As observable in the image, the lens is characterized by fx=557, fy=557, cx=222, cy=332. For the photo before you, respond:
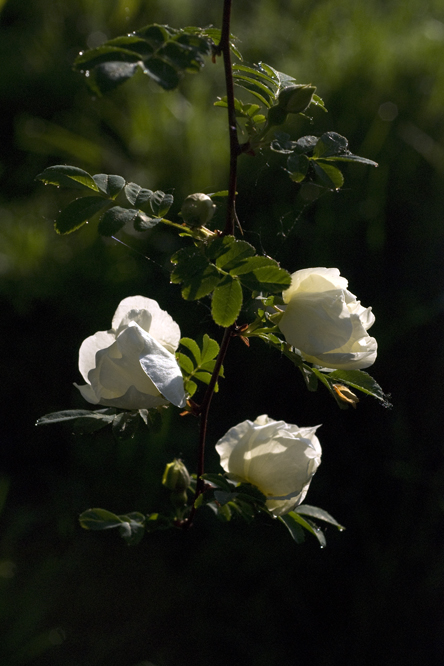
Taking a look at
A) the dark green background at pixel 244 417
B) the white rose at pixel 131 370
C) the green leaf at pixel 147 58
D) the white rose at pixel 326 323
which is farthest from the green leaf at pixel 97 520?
the dark green background at pixel 244 417

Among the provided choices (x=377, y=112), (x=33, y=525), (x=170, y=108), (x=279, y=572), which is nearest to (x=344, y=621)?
(x=279, y=572)

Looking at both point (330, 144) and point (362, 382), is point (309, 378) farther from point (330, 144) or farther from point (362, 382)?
point (330, 144)

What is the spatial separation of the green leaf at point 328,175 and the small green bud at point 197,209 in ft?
0.25

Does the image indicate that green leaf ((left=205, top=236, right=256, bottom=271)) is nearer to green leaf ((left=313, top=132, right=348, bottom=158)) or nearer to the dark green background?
green leaf ((left=313, top=132, right=348, bottom=158))

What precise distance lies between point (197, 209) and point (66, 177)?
0.09 m

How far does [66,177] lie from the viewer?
366 millimetres

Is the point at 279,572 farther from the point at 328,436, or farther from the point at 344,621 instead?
the point at 328,436

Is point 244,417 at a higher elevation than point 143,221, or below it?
below

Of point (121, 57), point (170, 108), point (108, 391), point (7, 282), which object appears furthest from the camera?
point (170, 108)

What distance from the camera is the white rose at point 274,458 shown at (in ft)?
1.29

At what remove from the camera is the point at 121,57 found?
0.88 ft

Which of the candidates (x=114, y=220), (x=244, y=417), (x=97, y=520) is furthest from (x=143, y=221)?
(x=244, y=417)

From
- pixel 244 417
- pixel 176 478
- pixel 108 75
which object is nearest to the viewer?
pixel 108 75

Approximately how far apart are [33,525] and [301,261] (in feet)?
2.37
